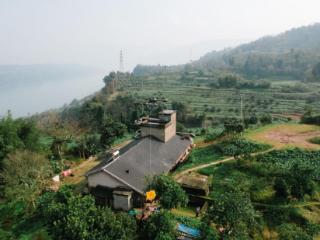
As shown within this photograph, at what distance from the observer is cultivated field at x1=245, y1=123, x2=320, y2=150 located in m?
31.4

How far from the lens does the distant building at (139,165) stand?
22.5m

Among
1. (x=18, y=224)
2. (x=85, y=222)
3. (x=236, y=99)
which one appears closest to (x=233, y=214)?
(x=85, y=222)

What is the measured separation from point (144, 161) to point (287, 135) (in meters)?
16.8

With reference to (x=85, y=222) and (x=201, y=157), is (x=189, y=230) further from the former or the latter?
(x=201, y=157)

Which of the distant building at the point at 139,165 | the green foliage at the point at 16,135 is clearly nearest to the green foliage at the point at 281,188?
the distant building at the point at 139,165

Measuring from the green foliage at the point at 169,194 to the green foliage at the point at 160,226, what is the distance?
0.83 m

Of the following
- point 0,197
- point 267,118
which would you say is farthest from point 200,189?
point 267,118

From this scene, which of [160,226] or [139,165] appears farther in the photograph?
[139,165]

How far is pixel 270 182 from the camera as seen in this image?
24875mm

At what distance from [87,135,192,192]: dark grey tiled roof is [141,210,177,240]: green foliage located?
Answer: 3931mm

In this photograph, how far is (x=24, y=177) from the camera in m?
25.0

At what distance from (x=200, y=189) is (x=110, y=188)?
21.6 ft

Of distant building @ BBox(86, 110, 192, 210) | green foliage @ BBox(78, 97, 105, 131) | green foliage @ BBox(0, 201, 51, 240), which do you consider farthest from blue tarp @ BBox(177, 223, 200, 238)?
green foliage @ BBox(78, 97, 105, 131)

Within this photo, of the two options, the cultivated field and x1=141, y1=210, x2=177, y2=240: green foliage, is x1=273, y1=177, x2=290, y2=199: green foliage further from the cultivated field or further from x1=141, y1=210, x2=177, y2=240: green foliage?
x1=141, y1=210, x2=177, y2=240: green foliage
